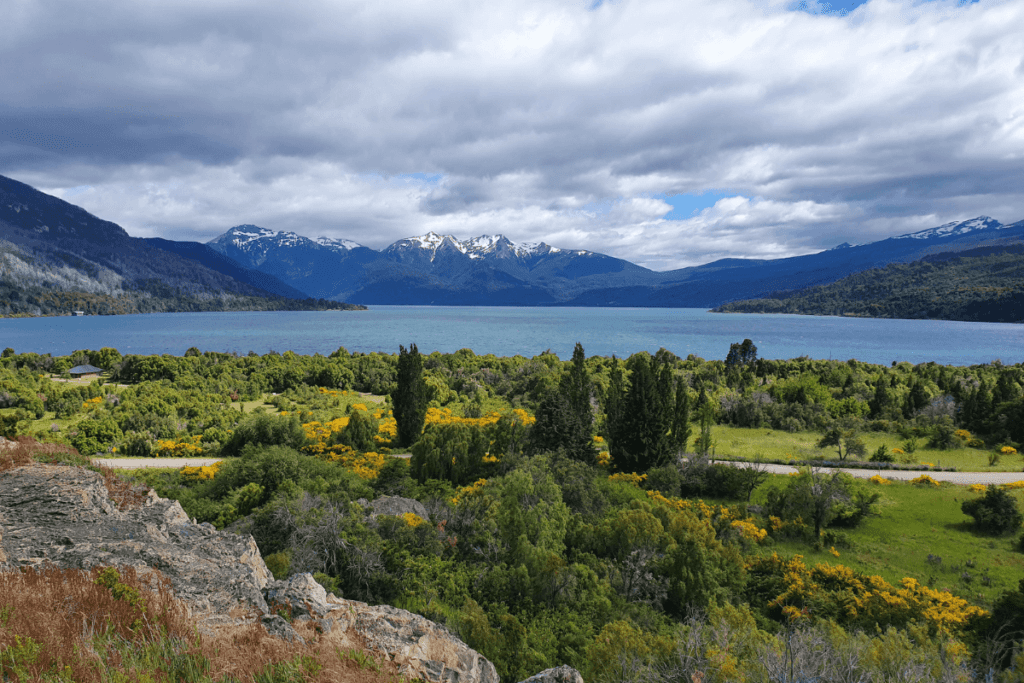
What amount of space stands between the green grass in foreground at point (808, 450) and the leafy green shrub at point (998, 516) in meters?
10.2

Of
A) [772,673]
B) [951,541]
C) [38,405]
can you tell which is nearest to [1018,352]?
[951,541]

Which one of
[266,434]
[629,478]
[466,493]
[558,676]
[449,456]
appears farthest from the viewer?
[266,434]

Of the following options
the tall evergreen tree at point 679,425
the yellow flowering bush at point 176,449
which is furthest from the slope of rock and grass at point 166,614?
the tall evergreen tree at point 679,425

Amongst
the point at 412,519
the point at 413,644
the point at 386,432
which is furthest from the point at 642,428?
the point at 413,644

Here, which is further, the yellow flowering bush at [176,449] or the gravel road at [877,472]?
the yellow flowering bush at [176,449]

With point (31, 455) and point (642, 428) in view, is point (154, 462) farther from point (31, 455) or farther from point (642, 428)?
point (642, 428)

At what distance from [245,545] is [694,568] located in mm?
11277

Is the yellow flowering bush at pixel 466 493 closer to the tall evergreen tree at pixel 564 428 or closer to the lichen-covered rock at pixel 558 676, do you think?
the tall evergreen tree at pixel 564 428

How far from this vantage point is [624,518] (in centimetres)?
1500

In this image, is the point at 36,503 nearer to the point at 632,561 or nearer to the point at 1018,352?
the point at 632,561

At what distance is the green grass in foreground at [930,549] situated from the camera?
15484mm

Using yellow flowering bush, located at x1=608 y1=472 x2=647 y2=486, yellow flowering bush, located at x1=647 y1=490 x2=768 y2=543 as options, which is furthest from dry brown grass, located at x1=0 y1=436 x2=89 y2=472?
yellow flowering bush, located at x1=608 y1=472 x2=647 y2=486

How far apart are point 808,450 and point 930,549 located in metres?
15.2

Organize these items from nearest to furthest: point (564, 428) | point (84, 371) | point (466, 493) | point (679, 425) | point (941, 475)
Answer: point (466, 493), point (941, 475), point (564, 428), point (679, 425), point (84, 371)
